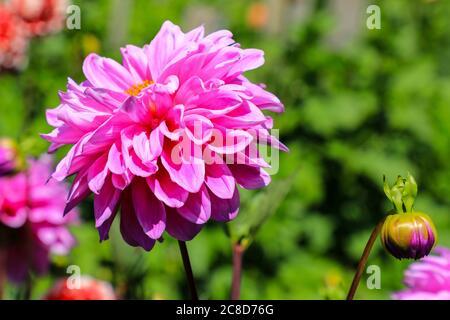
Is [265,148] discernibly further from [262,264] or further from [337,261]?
[337,261]

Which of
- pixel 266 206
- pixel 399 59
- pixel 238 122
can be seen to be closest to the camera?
pixel 238 122

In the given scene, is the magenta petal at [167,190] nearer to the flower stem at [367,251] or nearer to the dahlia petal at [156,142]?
the dahlia petal at [156,142]

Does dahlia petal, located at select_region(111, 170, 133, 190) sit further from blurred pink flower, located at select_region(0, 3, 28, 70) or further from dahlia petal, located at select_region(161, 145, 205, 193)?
blurred pink flower, located at select_region(0, 3, 28, 70)

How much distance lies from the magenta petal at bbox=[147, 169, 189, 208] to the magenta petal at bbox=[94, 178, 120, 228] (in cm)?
4

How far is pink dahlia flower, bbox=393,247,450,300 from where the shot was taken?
2.81ft

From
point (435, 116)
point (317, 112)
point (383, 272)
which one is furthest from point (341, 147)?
point (383, 272)

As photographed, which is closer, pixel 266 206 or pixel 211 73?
pixel 211 73

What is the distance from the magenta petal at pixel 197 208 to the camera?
0.67 metres

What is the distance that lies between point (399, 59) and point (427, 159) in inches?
14.5

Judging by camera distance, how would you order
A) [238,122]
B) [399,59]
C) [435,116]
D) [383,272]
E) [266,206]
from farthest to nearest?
[399,59] < [435,116] < [383,272] < [266,206] < [238,122]

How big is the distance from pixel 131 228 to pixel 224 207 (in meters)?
0.09

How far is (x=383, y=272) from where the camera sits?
2021 millimetres
